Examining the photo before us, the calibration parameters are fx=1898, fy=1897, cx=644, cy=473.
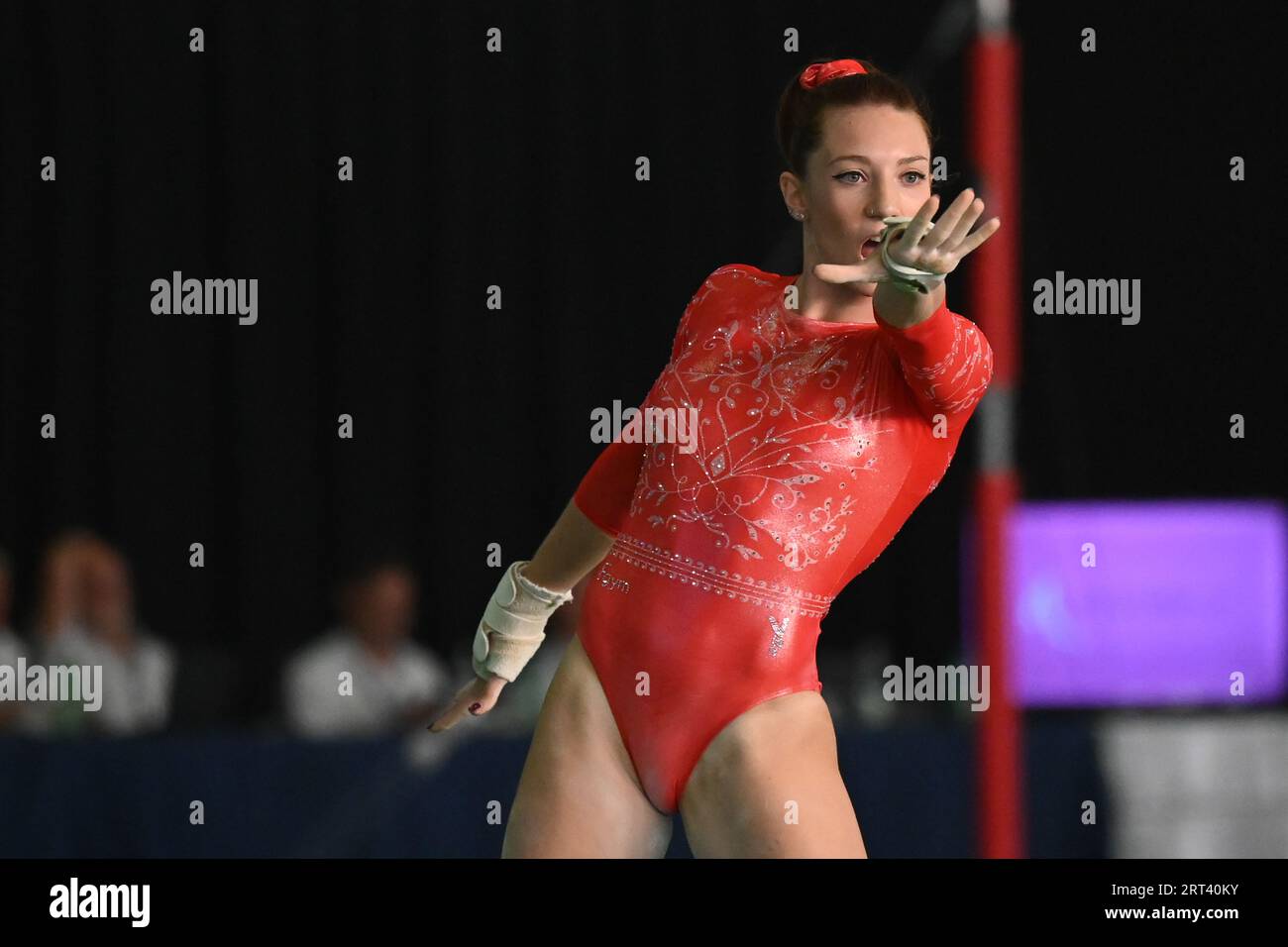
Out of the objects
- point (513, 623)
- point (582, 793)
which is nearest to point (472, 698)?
point (513, 623)

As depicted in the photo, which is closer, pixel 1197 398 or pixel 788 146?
pixel 788 146

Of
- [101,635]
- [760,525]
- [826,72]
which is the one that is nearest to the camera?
[760,525]

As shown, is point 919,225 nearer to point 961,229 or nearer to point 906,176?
point 961,229

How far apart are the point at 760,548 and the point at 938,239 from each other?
42 centimetres

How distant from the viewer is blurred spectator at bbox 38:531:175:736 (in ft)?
16.1

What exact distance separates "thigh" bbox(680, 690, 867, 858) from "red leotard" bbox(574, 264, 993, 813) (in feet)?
0.08

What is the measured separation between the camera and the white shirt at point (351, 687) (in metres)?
4.96

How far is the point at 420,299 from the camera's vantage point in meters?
5.77

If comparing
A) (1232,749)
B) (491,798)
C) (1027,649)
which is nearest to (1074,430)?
(1027,649)

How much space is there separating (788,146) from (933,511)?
3747 millimetres

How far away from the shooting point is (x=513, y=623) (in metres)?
2.39

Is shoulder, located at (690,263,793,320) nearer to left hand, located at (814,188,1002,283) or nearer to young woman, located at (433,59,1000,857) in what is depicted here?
young woman, located at (433,59,1000,857)

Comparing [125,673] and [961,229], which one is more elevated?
[961,229]

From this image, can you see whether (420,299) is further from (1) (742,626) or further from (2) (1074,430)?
(1) (742,626)
